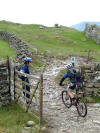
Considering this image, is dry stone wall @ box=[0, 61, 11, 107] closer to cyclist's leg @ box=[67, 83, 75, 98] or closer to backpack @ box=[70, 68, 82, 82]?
cyclist's leg @ box=[67, 83, 75, 98]

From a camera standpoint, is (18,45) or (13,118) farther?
(18,45)

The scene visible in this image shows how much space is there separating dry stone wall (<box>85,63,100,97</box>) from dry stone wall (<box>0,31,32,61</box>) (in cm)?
810

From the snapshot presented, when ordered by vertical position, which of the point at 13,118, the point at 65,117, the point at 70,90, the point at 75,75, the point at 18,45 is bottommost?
the point at 65,117

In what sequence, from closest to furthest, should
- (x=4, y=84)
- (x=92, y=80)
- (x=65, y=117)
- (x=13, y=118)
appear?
(x=13, y=118) → (x=65, y=117) → (x=4, y=84) → (x=92, y=80)

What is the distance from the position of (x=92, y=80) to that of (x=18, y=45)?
1166cm

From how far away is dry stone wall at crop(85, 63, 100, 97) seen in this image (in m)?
11.6

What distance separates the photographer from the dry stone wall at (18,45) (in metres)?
18.9

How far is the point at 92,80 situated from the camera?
11766 mm

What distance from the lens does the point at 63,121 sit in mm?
8734

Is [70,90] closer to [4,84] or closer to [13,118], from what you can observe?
[13,118]

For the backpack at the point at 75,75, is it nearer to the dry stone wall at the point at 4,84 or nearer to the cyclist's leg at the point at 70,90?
the cyclist's leg at the point at 70,90

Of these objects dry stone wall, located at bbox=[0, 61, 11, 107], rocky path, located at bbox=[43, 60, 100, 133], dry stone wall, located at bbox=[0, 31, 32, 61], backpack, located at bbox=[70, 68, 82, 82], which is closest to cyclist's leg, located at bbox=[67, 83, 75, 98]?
backpack, located at bbox=[70, 68, 82, 82]

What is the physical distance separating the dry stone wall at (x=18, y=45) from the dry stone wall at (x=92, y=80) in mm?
8105

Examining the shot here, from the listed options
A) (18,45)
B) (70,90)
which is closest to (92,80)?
(70,90)
